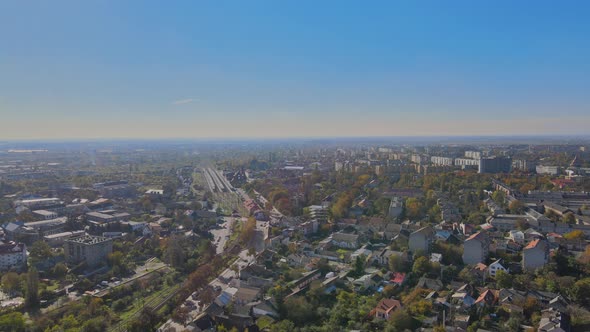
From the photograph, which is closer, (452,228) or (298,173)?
(452,228)

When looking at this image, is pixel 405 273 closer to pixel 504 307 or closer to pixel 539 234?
pixel 504 307

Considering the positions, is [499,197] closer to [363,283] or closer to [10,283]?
[363,283]

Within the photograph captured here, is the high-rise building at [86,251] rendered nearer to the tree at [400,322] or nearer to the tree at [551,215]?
the tree at [400,322]

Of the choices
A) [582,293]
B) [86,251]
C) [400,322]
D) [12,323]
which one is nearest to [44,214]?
[86,251]

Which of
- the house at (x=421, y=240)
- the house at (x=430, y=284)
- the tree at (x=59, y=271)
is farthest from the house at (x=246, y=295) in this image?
the tree at (x=59, y=271)

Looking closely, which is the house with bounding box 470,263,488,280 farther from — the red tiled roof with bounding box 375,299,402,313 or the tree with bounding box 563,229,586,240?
the tree with bounding box 563,229,586,240

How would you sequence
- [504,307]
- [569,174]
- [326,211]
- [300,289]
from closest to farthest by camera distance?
[504,307] → [300,289] → [326,211] → [569,174]

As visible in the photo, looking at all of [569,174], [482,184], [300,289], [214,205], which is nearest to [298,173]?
[214,205]

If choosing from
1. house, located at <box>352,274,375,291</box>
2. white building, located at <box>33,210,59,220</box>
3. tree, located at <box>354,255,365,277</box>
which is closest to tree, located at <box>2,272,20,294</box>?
white building, located at <box>33,210,59,220</box>
